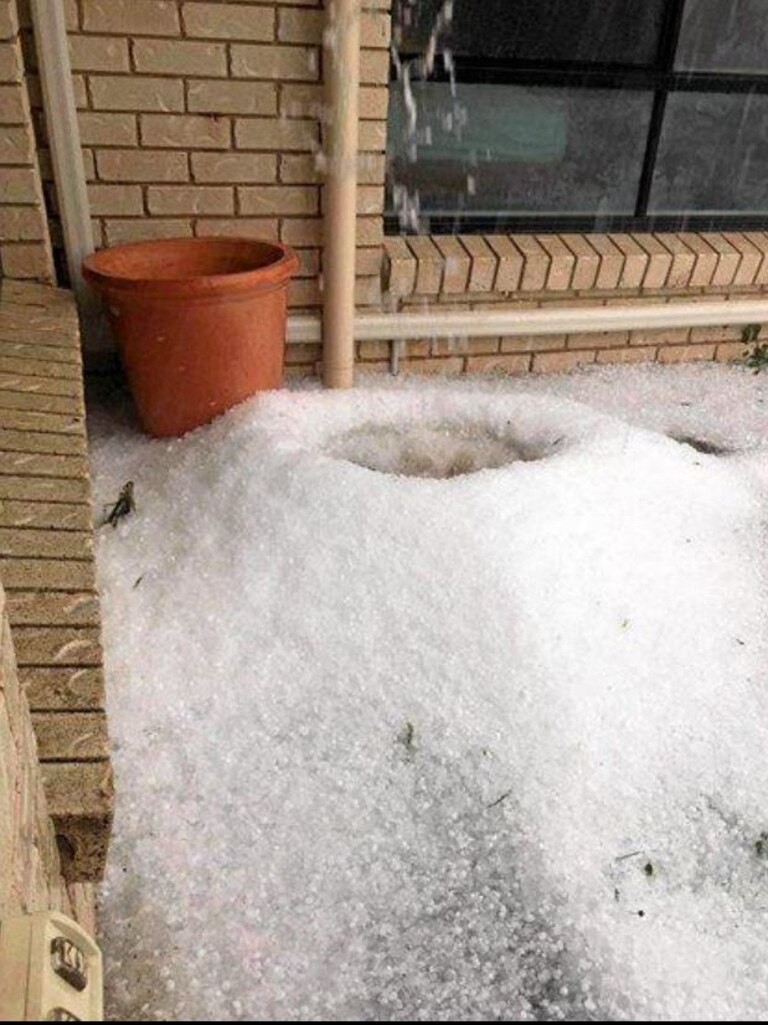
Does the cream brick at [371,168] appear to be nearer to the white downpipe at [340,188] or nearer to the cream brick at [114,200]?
the white downpipe at [340,188]

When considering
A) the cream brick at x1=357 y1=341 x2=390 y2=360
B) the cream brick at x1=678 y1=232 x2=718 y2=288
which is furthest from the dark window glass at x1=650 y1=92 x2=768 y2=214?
the cream brick at x1=357 y1=341 x2=390 y2=360

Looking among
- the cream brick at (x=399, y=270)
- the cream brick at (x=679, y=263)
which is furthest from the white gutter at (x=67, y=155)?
the cream brick at (x=679, y=263)

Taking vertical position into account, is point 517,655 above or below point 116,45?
below

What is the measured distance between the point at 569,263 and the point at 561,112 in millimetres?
1260

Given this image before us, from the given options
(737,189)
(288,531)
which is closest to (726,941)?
(288,531)

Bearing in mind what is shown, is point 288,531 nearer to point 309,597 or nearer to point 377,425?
point 309,597

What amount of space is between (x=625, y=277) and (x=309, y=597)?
1.96 metres

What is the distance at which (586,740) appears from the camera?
182 centimetres

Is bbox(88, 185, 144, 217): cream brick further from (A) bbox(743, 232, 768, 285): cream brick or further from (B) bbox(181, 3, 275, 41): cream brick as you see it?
(A) bbox(743, 232, 768, 285): cream brick

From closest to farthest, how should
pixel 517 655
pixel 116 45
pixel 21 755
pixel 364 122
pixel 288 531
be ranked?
pixel 21 755
pixel 517 655
pixel 288 531
pixel 116 45
pixel 364 122

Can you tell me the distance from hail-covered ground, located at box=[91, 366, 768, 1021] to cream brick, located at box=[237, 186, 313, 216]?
2.11 ft

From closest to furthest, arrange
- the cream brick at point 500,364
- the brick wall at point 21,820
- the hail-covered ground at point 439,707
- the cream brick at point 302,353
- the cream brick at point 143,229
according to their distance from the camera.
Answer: the brick wall at point 21,820
the hail-covered ground at point 439,707
the cream brick at point 143,229
the cream brick at point 302,353
the cream brick at point 500,364

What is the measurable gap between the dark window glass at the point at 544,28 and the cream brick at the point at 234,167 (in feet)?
2.19

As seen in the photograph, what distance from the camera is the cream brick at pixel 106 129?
2.63 m
